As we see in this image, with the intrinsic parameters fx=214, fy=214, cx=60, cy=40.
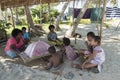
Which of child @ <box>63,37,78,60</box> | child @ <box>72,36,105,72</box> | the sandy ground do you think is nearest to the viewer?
the sandy ground

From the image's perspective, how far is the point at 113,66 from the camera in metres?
5.41

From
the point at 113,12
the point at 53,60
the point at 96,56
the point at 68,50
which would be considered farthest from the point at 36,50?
the point at 113,12

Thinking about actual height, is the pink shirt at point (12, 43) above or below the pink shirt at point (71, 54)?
above

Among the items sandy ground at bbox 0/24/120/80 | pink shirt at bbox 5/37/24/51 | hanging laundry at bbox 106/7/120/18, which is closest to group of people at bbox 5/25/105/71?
pink shirt at bbox 5/37/24/51

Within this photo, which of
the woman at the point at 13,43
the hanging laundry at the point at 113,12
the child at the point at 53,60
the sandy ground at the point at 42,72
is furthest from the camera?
the hanging laundry at the point at 113,12

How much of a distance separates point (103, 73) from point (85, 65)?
0.45 metres

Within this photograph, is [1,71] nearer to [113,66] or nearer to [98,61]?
[98,61]

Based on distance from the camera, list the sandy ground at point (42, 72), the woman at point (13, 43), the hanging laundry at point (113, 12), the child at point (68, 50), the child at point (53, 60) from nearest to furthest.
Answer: the sandy ground at point (42, 72)
the child at point (53, 60)
the child at point (68, 50)
the woman at point (13, 43)
the hanging laundry at point (113, 12)

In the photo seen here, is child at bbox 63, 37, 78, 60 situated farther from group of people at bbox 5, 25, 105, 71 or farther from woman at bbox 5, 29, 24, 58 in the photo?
woman at bbox 5, 29, 24, 58

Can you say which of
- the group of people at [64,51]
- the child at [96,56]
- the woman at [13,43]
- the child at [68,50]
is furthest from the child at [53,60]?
the woman at [13,43]

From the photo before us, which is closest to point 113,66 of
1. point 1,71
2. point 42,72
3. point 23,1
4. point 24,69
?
point 42,72

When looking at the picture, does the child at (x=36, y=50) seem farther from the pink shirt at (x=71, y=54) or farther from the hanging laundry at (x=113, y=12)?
the hanging laundry at (x=113, y=12)

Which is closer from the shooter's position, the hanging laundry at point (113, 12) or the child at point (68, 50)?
the child at point (68, 50)

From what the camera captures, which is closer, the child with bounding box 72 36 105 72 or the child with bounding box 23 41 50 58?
the child with bounding box 72 36 105 72
